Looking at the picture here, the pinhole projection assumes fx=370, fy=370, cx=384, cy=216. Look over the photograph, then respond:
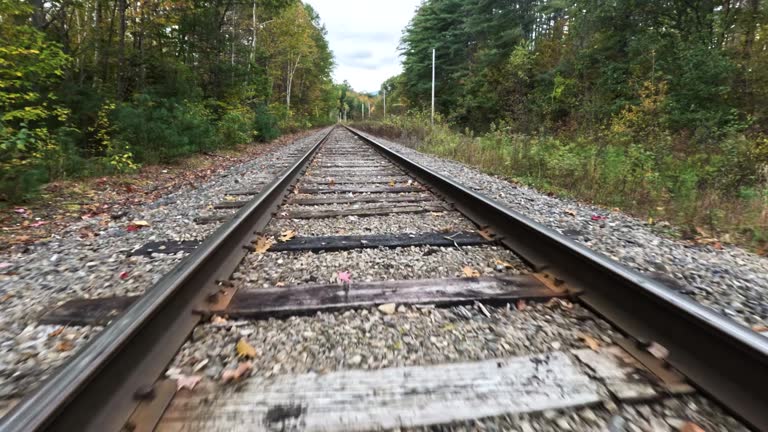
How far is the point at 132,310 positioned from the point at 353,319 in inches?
35.7

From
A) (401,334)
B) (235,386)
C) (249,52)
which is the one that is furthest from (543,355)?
(249,52)

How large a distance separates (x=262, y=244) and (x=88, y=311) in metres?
1.13

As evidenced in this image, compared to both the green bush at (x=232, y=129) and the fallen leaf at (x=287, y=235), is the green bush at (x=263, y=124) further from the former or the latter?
the fallen leaf at (x=287, y=235)

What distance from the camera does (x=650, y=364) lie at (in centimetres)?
141

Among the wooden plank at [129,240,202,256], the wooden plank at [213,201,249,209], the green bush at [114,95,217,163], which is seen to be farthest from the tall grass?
the green bush at [114,95,217,163]

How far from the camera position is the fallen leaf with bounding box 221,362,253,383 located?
1376 millimetres

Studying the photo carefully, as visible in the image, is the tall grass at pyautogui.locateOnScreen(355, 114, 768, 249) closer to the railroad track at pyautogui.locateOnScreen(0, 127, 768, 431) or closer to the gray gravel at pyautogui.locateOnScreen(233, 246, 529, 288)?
the gray gravel at pyautogui.locateOnScreen(233, 246, 529, 288)

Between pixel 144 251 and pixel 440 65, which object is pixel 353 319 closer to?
pixel 144 251

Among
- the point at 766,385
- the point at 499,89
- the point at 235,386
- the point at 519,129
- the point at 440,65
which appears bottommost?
the point at 235,386

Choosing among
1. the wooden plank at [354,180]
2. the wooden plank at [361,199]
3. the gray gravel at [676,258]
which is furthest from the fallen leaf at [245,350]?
the wooden plank at [354,180]

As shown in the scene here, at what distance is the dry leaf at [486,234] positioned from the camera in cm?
290

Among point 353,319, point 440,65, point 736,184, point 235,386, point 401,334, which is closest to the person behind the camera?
point 235,386

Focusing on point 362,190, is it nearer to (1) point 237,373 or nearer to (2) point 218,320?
(2) point 218,320

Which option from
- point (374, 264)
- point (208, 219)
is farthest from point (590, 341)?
point (208, 219)
